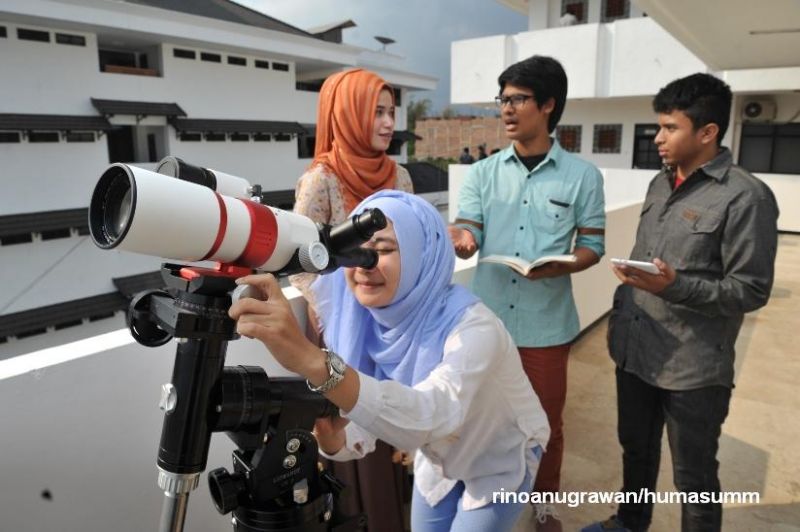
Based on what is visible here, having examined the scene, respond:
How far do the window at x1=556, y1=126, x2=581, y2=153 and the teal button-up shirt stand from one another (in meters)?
12.4

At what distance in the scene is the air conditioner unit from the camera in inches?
402

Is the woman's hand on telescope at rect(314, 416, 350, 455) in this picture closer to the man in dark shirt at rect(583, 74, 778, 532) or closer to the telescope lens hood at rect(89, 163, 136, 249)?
the telescope lens hood at rect(89, 163, 136, 249)

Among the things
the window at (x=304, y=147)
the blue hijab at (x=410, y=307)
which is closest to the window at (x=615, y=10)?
the window at (x=304, y=147)

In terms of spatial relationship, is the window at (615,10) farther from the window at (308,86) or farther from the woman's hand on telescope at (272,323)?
the woman's hand on telescope at (272,323)

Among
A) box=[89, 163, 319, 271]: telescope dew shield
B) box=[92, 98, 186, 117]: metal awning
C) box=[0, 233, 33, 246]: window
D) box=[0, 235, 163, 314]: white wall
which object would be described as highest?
box=[92, 98, 186, 117]: metal awning

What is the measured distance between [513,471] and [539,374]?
0.71 metres

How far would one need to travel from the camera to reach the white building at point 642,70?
6256mm

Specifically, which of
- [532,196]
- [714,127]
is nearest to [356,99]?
[532,196]

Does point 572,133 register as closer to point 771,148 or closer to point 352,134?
point 771,148

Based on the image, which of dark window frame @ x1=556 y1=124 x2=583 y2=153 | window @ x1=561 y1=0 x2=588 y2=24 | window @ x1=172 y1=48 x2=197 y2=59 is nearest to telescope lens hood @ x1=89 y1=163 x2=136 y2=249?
dark window frame @ x1=556 y1=124 x2=583 y2=153

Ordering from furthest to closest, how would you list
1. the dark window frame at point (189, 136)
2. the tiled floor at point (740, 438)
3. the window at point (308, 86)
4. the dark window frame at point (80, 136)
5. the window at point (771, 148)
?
the window at point (308, 86) < the dark window frame at point (189, 136) < the dark window frame at point (80, 136) < the window at point (771, 148) < the tiled floor at point (740, 438)

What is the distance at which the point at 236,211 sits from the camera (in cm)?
77

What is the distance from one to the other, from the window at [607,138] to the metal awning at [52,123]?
11037 mm

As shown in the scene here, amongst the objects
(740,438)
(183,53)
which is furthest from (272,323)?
(183,53)
